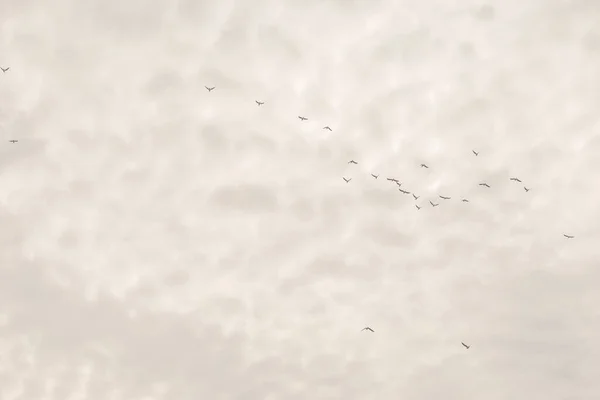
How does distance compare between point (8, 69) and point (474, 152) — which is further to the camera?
point (474, 152)

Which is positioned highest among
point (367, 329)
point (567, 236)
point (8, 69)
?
point (8, 69)

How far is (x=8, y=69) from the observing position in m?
85.1

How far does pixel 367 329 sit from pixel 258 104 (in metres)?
37.5

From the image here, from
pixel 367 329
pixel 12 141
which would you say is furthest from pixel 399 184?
pixel 12 141

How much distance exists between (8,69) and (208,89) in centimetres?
2520

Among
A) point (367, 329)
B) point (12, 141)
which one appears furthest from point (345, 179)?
point (12, 141)

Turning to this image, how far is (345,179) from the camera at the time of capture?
97375 mm

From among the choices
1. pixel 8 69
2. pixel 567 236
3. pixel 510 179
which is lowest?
pixel 567 236

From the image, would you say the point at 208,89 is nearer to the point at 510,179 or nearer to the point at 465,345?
the point at 510,179

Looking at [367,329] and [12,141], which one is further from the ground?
[12,141]

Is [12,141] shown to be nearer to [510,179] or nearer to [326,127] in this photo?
[326,127]

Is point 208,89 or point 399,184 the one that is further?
point 399,184

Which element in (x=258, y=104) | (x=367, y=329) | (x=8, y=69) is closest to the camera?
(x=8, y=69)

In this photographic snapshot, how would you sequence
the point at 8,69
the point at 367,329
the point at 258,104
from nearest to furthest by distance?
the point at 8,69
the point at 258,104
the point at 367,329
